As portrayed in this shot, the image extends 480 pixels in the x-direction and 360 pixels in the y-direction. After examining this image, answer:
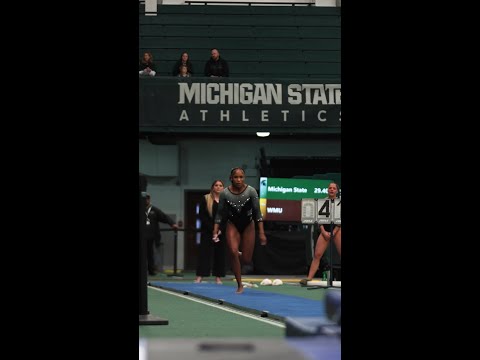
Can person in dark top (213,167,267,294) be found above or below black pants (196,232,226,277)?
above

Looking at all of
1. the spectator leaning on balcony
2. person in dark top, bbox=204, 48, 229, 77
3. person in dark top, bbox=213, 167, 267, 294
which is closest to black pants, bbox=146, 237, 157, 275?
the spectator leaning on balcony

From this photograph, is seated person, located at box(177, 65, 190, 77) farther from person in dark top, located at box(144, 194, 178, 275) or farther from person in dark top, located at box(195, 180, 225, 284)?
person in dark top, located at box(195, 180, 225, 284)

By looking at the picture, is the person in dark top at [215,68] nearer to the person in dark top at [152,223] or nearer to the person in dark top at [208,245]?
the person in dark top at [152,223]

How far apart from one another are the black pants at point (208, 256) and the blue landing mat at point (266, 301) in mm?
1788

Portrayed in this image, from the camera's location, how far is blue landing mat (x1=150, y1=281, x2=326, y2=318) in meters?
10.4

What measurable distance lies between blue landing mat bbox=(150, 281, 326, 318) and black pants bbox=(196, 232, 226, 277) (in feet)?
5.87

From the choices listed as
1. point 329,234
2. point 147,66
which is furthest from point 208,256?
point 147,66

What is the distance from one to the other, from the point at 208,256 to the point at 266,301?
707 centimetres

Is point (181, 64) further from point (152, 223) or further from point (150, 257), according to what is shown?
point (150, 257)
